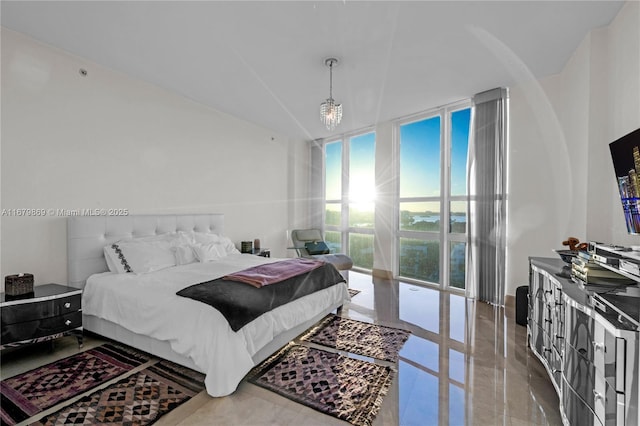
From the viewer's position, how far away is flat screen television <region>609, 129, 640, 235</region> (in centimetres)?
181

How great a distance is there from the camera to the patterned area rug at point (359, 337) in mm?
2700

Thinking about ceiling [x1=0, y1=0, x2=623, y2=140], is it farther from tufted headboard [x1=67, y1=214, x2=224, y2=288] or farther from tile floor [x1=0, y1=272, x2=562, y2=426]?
tile floor [x1=0, y1=272, x2=562, y2=426]

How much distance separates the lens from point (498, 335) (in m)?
3.09

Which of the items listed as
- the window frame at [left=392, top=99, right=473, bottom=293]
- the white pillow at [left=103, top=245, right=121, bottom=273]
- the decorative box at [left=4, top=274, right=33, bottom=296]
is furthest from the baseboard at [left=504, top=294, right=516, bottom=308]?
the decorative box at [left=4, top=274, right=33, bottom=296]

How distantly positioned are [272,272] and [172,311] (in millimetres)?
928

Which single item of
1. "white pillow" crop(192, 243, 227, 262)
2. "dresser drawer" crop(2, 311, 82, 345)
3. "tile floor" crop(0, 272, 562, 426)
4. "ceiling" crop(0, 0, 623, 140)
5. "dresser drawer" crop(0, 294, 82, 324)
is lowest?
"tile floor" crop(0, 272, 562, 426)

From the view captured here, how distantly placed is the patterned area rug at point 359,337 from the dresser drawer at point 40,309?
2.15 metres

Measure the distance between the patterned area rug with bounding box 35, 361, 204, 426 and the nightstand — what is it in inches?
36.1

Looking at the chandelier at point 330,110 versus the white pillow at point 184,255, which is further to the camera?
the white pillow at point 184,255

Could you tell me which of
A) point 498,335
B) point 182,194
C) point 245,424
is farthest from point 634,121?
point 182,194

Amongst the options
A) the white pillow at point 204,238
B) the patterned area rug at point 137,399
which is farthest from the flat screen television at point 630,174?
the white pillow at point 204,238

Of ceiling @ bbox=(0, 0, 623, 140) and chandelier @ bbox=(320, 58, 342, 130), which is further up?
ceiling @ bbox=(0, 0, 623, 140)

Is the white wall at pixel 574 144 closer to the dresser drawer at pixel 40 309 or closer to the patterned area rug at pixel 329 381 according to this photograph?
the patterned area rug at pixel 329 381

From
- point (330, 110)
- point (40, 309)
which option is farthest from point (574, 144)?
point (40, 309)
